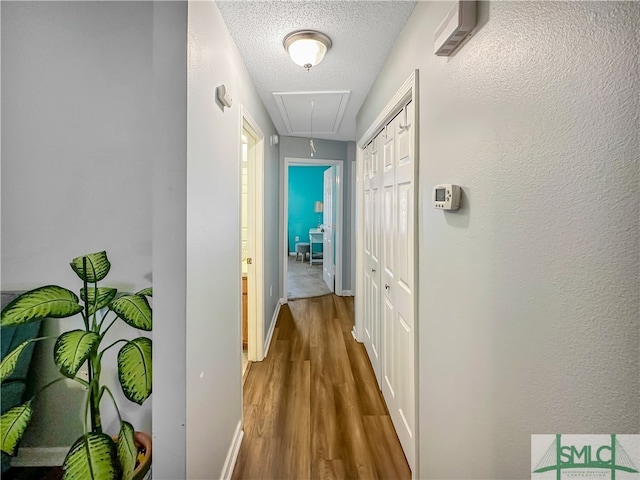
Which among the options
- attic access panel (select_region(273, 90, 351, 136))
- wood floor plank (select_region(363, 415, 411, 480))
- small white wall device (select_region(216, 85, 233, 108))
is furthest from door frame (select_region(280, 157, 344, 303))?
small white wall device (select_region(216, 85, 233, 108))

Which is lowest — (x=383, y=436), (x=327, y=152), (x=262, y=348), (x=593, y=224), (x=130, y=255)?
(x=383, y=436)

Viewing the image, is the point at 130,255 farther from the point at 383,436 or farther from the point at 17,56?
the point at 383,436

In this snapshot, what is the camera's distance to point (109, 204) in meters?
1.23

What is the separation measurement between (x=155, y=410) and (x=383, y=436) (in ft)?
4.49

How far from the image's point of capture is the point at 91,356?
1106 millimetres

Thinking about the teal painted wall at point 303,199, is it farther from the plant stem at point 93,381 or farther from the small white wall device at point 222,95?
the plant stem at point 93,381

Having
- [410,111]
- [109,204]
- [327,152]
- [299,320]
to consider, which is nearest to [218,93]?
[109,204]

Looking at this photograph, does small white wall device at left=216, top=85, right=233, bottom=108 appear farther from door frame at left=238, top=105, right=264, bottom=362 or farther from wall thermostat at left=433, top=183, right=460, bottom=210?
door frame at left=238, top=105, right=264, bottom=362

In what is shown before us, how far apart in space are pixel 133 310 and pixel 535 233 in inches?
50.8

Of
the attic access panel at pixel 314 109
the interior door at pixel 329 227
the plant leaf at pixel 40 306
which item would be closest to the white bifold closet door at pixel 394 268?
the attic access panel at pixel 314 109

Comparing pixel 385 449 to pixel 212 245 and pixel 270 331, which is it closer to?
pixel 212 245

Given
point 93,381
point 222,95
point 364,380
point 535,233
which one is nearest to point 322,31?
point 222,95

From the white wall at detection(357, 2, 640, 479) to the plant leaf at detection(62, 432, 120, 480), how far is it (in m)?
1.22

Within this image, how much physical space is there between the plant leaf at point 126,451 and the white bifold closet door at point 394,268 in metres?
1.19
